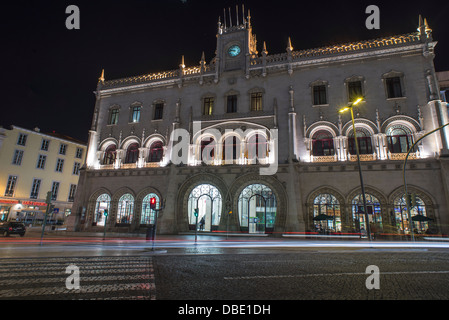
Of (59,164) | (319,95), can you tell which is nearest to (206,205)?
(319,95)

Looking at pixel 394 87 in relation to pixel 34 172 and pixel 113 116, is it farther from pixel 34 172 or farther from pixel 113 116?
→ pixel 34 172

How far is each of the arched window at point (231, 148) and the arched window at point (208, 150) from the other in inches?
47.4

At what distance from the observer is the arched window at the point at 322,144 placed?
23.9 metres

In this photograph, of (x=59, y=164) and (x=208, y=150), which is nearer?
(x=208, y=150)

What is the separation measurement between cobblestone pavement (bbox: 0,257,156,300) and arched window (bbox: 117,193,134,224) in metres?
20.5

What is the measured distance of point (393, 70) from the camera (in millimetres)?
23828

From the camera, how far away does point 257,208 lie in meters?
24.4

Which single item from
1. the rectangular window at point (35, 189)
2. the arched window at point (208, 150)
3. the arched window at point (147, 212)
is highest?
the arched window at point (208, 150)

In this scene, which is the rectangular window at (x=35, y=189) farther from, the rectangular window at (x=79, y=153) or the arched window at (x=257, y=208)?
the arched window at (x=257, y=208)

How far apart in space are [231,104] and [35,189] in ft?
104

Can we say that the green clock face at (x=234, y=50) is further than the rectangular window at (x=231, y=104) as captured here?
Yes

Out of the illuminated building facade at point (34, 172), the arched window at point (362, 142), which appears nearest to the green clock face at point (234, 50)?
the arched window at point (362, 142)

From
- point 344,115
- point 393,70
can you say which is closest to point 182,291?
point 344,115

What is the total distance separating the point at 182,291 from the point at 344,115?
927 inches
